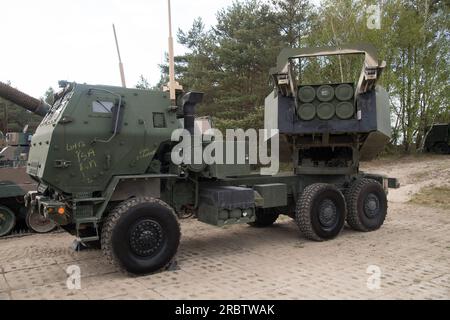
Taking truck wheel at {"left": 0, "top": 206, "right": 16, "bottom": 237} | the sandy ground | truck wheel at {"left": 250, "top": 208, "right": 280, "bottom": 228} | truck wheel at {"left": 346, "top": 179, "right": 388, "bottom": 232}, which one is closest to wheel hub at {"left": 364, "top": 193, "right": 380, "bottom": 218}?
truck wheel at {"left": 346, "top": 179, "right": 388, "bottom": 232}

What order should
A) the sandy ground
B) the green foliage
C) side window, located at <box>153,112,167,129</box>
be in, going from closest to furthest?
the sandy ground, side window, located at <box>153,112,167,129</box>, the green foliage

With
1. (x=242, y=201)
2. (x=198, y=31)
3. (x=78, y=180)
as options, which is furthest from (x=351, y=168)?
(x=198, y=31)

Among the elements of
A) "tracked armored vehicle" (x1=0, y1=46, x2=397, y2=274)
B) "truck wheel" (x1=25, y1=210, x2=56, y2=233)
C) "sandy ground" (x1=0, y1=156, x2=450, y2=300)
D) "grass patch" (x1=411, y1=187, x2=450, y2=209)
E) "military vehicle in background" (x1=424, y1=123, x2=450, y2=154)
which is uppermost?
"military vehicle in background" (x1=424, y1=123, x2=450, y2=154)

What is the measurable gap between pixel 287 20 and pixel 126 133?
65.3ft

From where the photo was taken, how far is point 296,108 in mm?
8734

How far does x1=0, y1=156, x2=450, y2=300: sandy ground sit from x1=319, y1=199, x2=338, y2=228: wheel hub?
333 mm

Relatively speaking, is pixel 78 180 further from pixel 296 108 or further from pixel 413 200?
pixel 413 200

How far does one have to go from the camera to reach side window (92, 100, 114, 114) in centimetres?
606

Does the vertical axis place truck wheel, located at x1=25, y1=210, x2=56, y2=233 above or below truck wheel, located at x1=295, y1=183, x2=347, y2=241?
below

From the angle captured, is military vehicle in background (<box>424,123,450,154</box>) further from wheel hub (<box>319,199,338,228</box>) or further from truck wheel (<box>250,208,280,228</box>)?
wheel hub (<box>319,199,338,228</box>)

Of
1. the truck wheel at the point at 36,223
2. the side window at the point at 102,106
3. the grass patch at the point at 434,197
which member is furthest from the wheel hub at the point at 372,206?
the truck wheel at the point at 36,223

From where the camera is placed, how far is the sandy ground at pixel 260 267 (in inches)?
204

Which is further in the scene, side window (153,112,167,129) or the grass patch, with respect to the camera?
the grass patch

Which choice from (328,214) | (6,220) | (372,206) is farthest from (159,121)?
(6,220)
